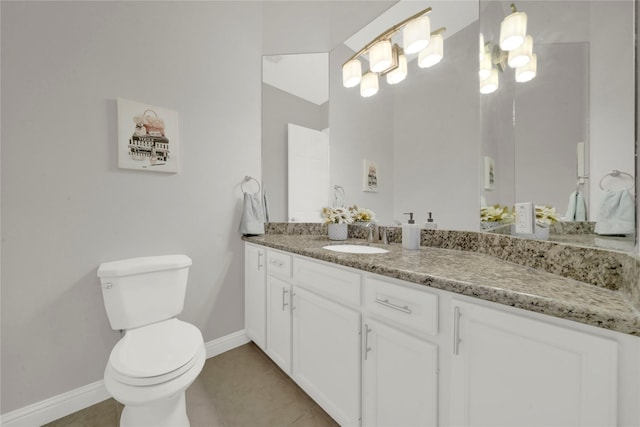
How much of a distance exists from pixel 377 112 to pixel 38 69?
76.1 inches

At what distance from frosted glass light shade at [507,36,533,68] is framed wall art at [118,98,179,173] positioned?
191 centimetres

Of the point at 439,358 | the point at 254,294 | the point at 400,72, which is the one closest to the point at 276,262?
the point at 254,294

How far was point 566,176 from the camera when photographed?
0.96m

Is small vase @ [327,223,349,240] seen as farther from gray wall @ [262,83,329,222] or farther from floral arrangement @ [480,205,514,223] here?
floral arrangement @ [480,205,514,223]

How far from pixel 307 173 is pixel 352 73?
85 centimetres

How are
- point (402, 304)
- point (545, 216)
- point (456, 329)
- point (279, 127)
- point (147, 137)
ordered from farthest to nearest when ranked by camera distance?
point (279, 127), point (147, 137), point (545, 216), point (402, 304), point (456, 329)

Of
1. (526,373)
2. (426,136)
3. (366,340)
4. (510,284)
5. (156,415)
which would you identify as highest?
(426,136)

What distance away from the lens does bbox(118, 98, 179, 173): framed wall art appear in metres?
1.50

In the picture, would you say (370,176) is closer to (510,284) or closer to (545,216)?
(545,216)

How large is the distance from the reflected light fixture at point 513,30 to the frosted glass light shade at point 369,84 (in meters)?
0.80

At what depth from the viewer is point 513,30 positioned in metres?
1.11

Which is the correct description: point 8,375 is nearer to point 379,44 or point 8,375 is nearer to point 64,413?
point 64,413

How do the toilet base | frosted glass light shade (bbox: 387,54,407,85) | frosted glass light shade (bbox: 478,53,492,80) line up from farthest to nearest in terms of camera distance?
frosted glass light shade (bbox: 387,54,407,85) → frosted glass light shade (bbox: 478,53,492,80) → the toilet base

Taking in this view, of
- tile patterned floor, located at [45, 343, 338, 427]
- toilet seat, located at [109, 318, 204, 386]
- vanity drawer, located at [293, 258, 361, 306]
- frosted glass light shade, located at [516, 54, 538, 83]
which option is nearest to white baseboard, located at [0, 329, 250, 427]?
tile patterned floor, located at [45, 343, 338, 427]
